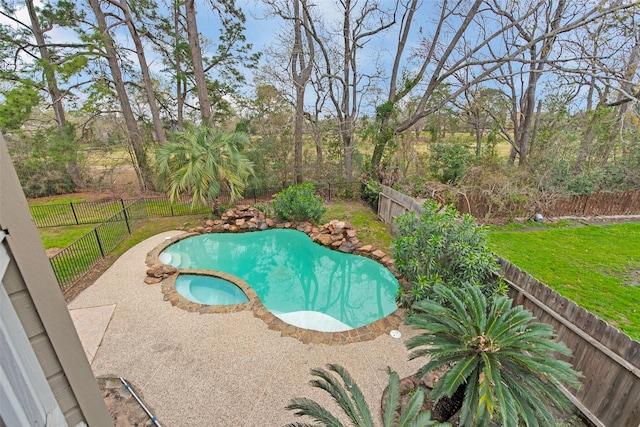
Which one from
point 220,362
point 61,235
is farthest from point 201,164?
point 220,362

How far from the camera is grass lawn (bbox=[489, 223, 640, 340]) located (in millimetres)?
5566

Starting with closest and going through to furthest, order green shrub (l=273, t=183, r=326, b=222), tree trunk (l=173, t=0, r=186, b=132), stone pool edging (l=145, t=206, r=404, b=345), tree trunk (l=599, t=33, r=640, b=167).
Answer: stone pool edging (l=145, t=206, r=404, b=345)
tree trunk (l=599, t=33, r=640, b=167)
green shrub (l=273, t=183, r=326, b=222)
tree trunk (l=173, t=0, r=186, b=132)

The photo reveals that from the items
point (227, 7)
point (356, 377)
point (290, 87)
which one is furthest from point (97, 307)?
point (227, 7)

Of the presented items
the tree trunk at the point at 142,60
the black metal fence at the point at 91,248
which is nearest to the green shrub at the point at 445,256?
the black metal fence at the point at 91,248

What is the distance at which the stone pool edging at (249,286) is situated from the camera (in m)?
5.07

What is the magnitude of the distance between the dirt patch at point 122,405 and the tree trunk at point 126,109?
12401 millimetres

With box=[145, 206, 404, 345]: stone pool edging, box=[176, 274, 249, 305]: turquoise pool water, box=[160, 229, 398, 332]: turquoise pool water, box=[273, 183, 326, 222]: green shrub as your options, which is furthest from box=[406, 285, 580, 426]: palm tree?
box=[273, 183, 326, 222]: green shrub

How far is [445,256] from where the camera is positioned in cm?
522

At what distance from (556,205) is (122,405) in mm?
13464

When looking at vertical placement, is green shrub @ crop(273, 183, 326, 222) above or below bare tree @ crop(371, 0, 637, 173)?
below

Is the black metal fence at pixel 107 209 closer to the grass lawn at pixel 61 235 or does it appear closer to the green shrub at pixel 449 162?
the grass lawn at pixel 61 235

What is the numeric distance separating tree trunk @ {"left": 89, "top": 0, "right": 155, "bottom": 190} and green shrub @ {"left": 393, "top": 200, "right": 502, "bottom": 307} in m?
13.8

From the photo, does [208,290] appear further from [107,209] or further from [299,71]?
[299,71]

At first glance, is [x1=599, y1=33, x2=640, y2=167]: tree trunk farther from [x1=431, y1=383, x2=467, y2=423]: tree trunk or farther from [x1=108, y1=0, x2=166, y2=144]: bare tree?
[x1=108, y1=0, x2=166, y2=144]: bare tree
